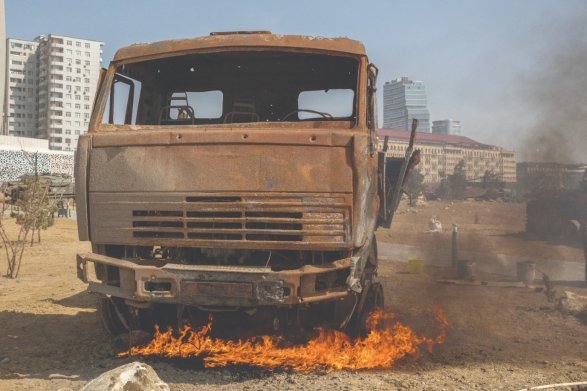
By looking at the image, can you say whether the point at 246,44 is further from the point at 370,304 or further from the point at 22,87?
the point at 22,87

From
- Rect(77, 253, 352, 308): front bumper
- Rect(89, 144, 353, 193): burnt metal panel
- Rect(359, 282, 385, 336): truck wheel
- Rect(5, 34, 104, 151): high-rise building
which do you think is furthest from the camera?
Rect(5, 34, 104, 151): high-rise building

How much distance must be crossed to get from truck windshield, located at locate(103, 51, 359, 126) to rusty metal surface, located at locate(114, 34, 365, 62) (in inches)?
3.7

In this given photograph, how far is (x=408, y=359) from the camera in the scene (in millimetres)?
4602

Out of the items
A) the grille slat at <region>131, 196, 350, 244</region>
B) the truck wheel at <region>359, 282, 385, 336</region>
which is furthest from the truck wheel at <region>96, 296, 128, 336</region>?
the truck wheel at <region>359, 282, 385, 336</region>

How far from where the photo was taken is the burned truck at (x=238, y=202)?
151 inches

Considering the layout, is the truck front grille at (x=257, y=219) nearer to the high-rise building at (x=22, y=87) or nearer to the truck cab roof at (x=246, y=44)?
the truck cab roof at (x=246, y=44)

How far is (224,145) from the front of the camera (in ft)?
13.0

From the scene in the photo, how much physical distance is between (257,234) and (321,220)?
50 cm

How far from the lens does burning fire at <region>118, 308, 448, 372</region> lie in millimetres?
4285

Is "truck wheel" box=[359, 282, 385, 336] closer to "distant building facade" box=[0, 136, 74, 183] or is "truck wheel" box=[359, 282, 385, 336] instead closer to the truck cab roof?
the truck cab roof

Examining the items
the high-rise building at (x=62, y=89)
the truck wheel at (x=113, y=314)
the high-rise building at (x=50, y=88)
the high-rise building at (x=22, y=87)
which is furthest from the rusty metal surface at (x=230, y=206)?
the high-rise building at (x=22, y=87)

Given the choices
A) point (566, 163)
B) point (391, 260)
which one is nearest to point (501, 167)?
point (566, 163)

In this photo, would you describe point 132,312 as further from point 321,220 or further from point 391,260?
point 391,260

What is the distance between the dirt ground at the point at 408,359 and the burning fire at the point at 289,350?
0.12 meters
